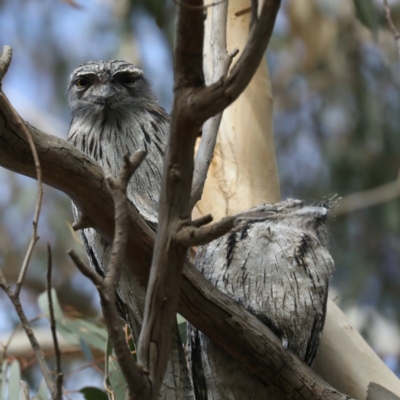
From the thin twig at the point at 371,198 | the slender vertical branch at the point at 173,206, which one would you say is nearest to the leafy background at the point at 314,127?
the thin twig at the point at 371,198

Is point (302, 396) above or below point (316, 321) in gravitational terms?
below

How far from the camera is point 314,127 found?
9.06 meters

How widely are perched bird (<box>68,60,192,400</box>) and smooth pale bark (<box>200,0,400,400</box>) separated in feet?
2.39

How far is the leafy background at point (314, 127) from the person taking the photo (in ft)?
25.6

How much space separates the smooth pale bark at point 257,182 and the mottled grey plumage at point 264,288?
43 cm

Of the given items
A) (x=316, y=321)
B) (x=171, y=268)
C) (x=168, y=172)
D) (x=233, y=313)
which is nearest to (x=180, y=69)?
(x=168, y=172)

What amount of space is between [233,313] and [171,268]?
2.46 ft

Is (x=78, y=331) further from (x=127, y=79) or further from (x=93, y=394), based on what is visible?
(x=127, y=79)

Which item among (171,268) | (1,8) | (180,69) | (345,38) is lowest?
(171,268)

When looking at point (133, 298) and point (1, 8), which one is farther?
point (1, 8)

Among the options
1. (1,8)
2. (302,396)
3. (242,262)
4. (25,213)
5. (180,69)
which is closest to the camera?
(180,69)

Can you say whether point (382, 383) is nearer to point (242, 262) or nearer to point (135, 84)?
point (242, 262)

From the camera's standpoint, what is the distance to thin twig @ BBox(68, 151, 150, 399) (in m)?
1.51

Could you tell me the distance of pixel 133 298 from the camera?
9.63 ft
